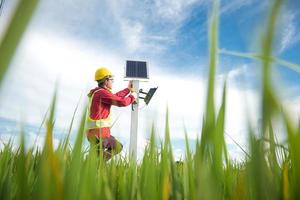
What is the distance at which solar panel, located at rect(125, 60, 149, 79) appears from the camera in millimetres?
6027

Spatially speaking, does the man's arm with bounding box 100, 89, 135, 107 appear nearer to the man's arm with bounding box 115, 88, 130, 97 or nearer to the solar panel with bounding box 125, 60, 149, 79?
the man's arm with bounding box 115, 88, 130, 97

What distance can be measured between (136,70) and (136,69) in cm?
7

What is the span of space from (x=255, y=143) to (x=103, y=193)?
348mm

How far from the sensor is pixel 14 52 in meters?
0.17

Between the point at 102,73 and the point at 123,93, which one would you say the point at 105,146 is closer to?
the point at 123,93

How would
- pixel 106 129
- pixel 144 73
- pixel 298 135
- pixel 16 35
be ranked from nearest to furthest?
pixel 16 35, pixel 298 135, pixel 106 129, pixel 144 73

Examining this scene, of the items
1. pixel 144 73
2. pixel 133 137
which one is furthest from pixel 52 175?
pixel 144 73

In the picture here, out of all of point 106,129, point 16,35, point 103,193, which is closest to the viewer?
point 16,35

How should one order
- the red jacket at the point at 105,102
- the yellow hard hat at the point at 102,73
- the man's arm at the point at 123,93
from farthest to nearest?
the yellow hard hat at the point at 102,73 → the man's arm at the point at 123,93 → the red jacket at the point at 105,102

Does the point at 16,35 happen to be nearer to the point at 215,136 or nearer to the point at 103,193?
the point at 215,136

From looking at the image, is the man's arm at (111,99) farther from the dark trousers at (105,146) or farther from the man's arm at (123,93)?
the dark trousers at (105,146)

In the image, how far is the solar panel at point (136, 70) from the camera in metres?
6.03

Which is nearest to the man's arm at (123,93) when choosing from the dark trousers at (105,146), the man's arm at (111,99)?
the man's arm at (111,99)

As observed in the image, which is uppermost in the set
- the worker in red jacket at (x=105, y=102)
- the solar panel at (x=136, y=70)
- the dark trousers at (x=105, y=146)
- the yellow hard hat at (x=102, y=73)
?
the solar panel at (x=136, y=70)
